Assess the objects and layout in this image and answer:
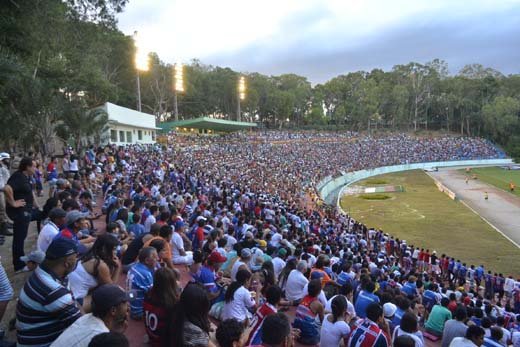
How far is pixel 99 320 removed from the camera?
121 inches

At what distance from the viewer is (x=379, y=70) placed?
10769 cm

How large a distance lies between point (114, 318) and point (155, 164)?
819 inches

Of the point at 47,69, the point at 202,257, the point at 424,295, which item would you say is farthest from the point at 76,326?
the point at 47,69

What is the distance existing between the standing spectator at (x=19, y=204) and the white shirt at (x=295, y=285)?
5.05m

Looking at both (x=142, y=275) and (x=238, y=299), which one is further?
(x=238, y=299)

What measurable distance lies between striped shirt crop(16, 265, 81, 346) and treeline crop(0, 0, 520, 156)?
36.8 ft

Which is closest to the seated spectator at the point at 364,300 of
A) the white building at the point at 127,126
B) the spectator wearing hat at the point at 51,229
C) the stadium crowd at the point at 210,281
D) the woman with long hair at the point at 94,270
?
the stadium crowd at the point at 210,281

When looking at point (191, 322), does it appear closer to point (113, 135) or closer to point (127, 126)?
point (113, 135)

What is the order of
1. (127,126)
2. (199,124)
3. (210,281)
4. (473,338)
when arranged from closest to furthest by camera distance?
(473,338) → (210,281) → (127,126) → (199,124)

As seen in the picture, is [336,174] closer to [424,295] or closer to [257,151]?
[257,151]

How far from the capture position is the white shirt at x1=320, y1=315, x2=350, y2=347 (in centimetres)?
513

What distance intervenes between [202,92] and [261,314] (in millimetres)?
73480

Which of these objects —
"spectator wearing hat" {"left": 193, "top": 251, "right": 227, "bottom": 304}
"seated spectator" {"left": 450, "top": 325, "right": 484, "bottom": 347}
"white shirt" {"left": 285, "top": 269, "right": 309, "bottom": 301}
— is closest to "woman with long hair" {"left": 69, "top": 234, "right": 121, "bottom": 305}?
"spectator wearing hat" {"left": 193, "top": 251, "right": 227, "bottom": 304}

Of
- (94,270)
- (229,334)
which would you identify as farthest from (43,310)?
(229,334)
